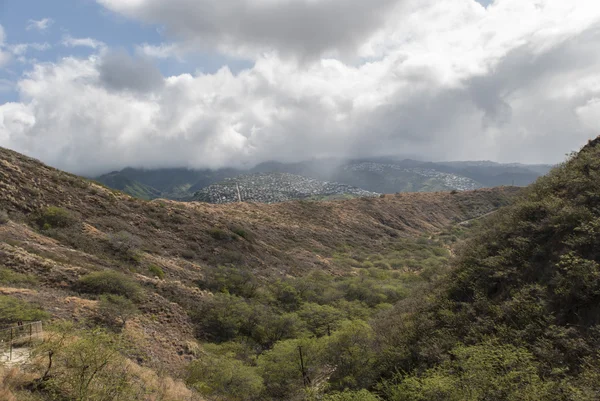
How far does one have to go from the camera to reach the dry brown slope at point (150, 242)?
21.6m

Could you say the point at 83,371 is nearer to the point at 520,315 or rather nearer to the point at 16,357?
the point at 16,357

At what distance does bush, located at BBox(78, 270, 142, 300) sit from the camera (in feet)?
73.1

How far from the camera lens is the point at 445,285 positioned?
66.5 feet

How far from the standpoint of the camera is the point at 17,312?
50.3 feet

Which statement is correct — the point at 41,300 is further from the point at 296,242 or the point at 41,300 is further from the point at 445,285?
the point at 296,242

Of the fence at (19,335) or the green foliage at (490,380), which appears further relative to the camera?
the fence at (19,335)

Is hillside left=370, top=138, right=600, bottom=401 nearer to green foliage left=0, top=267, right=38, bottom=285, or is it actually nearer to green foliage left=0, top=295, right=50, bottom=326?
green foliage left=0, top=295, right=50, bottom=326

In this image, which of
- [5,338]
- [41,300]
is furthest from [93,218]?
[5,338]

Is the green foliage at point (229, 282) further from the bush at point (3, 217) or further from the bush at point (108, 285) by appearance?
the bush at point (3, 217)

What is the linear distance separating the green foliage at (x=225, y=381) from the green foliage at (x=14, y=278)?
12184 mm

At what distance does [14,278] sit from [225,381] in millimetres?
15071

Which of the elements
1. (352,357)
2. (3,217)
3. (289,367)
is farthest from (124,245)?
(352,357)

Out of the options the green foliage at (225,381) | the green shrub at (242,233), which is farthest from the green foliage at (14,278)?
the green shrub at (242,233)

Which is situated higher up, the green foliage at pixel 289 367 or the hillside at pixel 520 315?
the hillside at pixel 520 315
